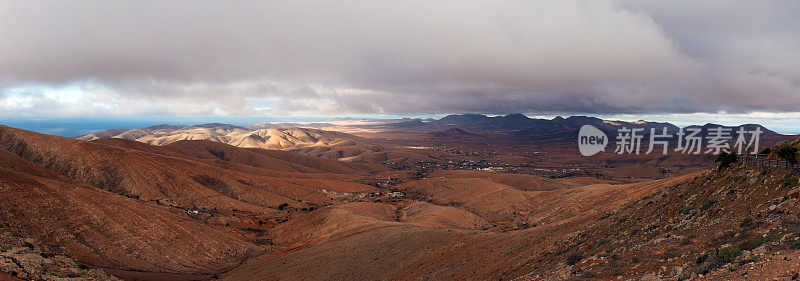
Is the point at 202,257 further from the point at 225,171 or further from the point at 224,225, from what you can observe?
the point at 225,171

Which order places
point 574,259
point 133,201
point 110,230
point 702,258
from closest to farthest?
point 702,258 → point 574,259 → point 110,230 → point 133,201

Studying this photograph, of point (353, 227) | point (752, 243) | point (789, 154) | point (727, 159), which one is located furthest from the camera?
point (353, 227)

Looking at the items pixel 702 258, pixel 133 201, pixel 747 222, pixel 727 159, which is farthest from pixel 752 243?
pixel 133 201

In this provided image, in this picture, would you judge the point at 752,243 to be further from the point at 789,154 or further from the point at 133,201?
the point at 133,201

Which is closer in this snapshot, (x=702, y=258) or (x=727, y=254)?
(x=727, y=254)

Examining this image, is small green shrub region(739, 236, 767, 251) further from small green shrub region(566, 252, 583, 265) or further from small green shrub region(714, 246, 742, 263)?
small green shrub region(566, 252, 583, 265)

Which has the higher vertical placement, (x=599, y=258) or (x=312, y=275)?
(x=599, y=258)

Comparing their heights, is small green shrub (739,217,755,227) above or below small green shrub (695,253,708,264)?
above

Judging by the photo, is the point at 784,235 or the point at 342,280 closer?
the point at 784,235

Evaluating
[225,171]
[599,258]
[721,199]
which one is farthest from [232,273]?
[225,171]

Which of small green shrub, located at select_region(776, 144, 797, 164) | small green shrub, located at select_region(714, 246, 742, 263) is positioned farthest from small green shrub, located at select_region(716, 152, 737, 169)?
small green shrub, located at select_region(714, 246, 742, 263)

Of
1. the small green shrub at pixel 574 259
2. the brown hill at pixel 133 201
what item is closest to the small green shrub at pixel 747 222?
the small green shrub at pixel 574 259
